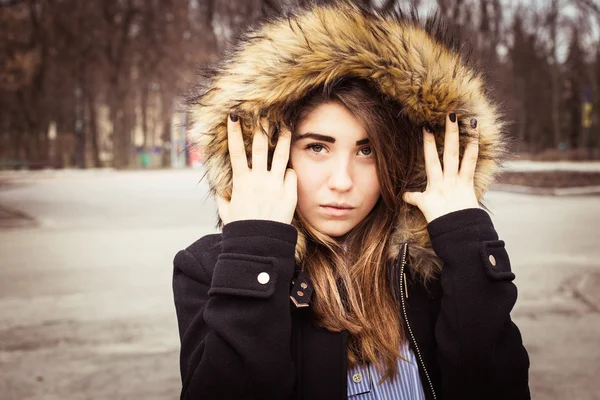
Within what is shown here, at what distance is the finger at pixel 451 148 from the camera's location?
1802 mm

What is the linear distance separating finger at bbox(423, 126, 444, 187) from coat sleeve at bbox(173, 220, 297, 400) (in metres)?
0.46

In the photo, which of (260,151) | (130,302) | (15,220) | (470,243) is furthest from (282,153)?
(15,220)

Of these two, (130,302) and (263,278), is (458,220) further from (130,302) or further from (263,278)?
(130,302)

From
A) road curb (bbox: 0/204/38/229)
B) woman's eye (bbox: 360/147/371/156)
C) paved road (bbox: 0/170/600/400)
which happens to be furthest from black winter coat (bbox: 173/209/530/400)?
road curb (bbox: 0/204/38/229)

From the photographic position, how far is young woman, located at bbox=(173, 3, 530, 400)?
1.58 metres

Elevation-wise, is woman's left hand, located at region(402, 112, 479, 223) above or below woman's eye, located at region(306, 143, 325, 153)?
below

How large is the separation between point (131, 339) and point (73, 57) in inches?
1085

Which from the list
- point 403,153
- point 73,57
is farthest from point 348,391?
point 73,57

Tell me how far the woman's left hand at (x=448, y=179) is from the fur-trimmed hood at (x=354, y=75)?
55mm

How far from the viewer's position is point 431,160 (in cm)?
182

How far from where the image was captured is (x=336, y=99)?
1767 mm

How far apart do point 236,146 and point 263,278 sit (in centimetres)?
40

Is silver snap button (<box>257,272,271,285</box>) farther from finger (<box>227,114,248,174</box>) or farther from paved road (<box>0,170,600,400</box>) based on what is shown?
paved road (<box>0,170,600,400</box>)

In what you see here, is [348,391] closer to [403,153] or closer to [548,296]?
[403,153]
